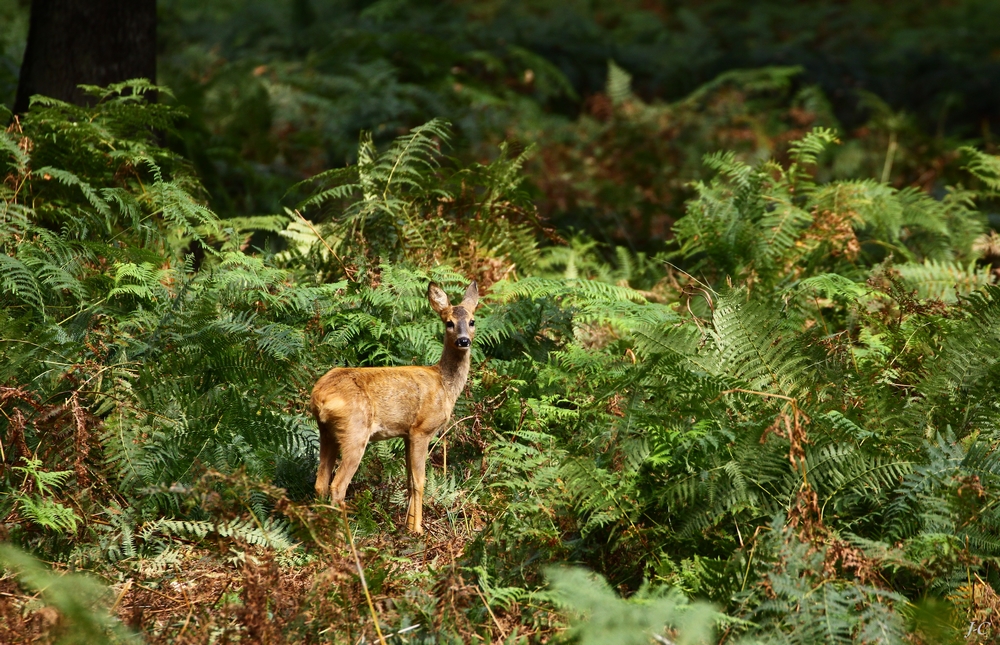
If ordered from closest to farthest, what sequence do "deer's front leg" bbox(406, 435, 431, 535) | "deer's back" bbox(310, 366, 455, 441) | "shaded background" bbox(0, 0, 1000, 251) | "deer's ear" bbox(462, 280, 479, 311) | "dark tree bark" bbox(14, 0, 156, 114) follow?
1. "deer's back" bbox(310, 366, 455, 441)
2. "deer's front leg" bbox(406, 435, 431, 535)
3. "deer's ear" bbox(462, 280, 479, 311)
4. "dark tree bark" bbox(14, 0, 156, 114)
5. "shaded background" bbox(0, 0, 1000, 251)

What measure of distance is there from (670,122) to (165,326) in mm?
7728

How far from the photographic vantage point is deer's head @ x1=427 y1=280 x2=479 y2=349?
4.52m

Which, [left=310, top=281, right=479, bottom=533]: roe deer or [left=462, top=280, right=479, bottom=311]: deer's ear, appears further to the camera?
[left=462, top=280, right=479, bottom=311]: deer's ear

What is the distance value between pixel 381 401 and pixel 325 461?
14.4 inches

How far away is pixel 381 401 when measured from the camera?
4.29 metres

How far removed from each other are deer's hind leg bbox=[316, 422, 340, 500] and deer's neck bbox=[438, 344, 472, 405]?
0.64 metres

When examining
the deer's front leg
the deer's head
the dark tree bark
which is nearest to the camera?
the deer's front leg

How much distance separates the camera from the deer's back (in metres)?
4.14

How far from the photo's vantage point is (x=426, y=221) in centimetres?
619

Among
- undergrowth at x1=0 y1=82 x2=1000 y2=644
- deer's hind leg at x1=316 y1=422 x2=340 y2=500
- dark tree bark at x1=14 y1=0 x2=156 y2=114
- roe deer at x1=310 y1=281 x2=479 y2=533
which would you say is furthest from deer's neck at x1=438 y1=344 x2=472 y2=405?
dark tree bark at x1=14 y1=0 x2=156 y2=114

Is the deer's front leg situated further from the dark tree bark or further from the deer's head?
the dark tree bark

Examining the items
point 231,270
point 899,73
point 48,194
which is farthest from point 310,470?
point 899,73

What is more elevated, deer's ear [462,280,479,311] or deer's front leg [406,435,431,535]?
deer's ear [462,280,479,311]

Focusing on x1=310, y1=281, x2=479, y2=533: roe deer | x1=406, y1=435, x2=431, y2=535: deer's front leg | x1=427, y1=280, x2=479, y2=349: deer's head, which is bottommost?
x1=406, y1=435, x2=431, y2=535: deer's front leg
